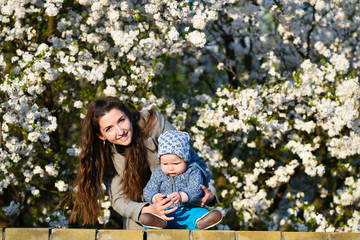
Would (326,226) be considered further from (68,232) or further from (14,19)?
(14,19)

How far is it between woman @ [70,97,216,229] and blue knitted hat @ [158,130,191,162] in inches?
10.5

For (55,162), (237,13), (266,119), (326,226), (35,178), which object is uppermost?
(237,13)

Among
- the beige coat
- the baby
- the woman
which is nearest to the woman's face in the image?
the woman

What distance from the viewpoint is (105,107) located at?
340 centimetres

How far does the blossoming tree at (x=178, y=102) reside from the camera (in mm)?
4680

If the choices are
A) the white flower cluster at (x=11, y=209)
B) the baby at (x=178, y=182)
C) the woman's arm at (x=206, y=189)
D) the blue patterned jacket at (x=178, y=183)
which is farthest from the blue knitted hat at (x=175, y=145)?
the white flower cluster at (x=11, y=209)

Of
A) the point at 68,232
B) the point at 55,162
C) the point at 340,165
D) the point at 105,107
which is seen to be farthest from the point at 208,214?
the point at 340,165

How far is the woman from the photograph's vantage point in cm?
338

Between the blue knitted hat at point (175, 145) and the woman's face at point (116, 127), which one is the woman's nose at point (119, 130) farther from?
the blue knitted hat at point (175, 145)

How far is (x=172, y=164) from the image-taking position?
3150mm

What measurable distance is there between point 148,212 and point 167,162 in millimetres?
388

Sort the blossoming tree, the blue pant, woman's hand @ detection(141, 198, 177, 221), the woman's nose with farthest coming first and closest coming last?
the blossoming tree < the woman's nose < the blue pant < woman's hand @ detection(141, 198, 177, 221)

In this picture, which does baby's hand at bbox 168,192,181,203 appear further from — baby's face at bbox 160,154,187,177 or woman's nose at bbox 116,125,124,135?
woman's nose at bbox 116,125,124,135

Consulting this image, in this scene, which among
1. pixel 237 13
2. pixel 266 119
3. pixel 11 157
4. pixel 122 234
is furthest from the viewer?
pixel 237 13
